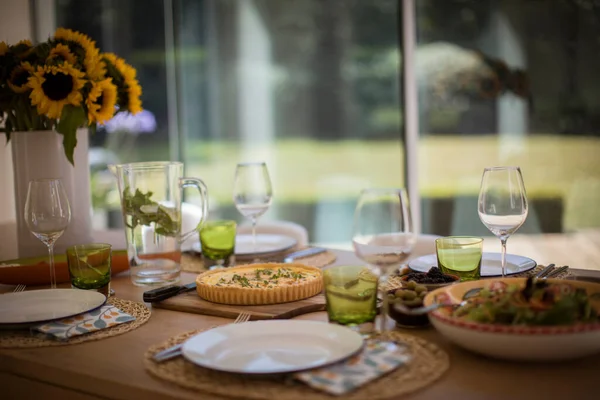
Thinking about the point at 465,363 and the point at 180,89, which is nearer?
the point at 465,363

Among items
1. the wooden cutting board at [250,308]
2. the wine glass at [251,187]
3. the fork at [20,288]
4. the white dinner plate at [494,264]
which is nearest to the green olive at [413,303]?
the wooden cutting board at [250,308]

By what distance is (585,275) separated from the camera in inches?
62.7

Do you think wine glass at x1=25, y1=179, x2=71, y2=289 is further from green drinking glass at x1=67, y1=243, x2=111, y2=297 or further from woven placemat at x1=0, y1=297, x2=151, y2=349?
woven placemat at x1=0, y1=297, x2=151, y2=349

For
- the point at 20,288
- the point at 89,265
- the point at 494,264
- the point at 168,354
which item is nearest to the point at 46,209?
the point at 89,265

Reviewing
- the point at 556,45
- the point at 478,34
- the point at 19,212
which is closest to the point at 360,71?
the point at 478,34

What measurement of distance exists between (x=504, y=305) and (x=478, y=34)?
123 inches

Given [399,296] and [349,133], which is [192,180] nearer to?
[399,296]

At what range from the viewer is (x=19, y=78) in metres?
1.81

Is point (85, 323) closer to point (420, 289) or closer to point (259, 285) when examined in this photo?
point (259, 285)

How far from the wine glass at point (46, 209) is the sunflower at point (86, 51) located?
1.19ft

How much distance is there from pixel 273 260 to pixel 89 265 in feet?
1.78

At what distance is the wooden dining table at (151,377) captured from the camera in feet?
3.15

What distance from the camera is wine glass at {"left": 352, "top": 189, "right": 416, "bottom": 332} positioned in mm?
1094

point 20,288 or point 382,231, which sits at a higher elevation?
point 382,231
